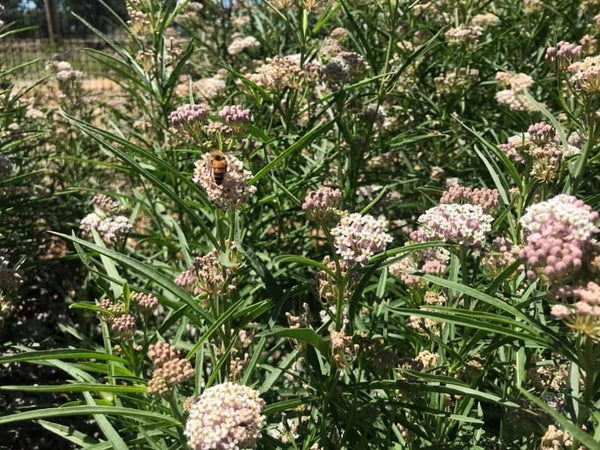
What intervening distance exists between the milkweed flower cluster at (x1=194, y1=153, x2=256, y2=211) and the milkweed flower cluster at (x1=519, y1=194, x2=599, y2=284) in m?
0.73

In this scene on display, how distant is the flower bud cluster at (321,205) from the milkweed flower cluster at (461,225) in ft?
0.91

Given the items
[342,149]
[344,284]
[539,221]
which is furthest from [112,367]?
[342,149]

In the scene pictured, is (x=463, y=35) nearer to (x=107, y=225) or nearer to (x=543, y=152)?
(x=543, y=152)

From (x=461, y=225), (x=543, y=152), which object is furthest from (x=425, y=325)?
(x=543, y=152)

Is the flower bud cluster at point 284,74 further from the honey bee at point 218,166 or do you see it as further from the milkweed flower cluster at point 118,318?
the milkweed flower cluster at point 118,318

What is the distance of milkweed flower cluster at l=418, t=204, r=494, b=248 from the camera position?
5.32ft

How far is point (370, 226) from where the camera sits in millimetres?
1528

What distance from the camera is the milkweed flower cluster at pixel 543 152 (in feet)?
5.90

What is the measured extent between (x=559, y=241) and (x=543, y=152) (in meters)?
0.66

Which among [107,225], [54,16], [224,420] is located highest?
[54,16]

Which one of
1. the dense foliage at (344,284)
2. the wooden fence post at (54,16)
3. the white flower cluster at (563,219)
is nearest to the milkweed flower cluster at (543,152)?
the dense foliage at (344,284)

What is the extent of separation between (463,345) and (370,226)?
18.7 inches

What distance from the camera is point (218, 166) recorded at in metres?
1.59

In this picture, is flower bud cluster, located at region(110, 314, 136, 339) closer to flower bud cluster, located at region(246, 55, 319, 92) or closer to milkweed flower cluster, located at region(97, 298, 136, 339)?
milkweed flower cluster, located at region(97, 298, 136, 339)
